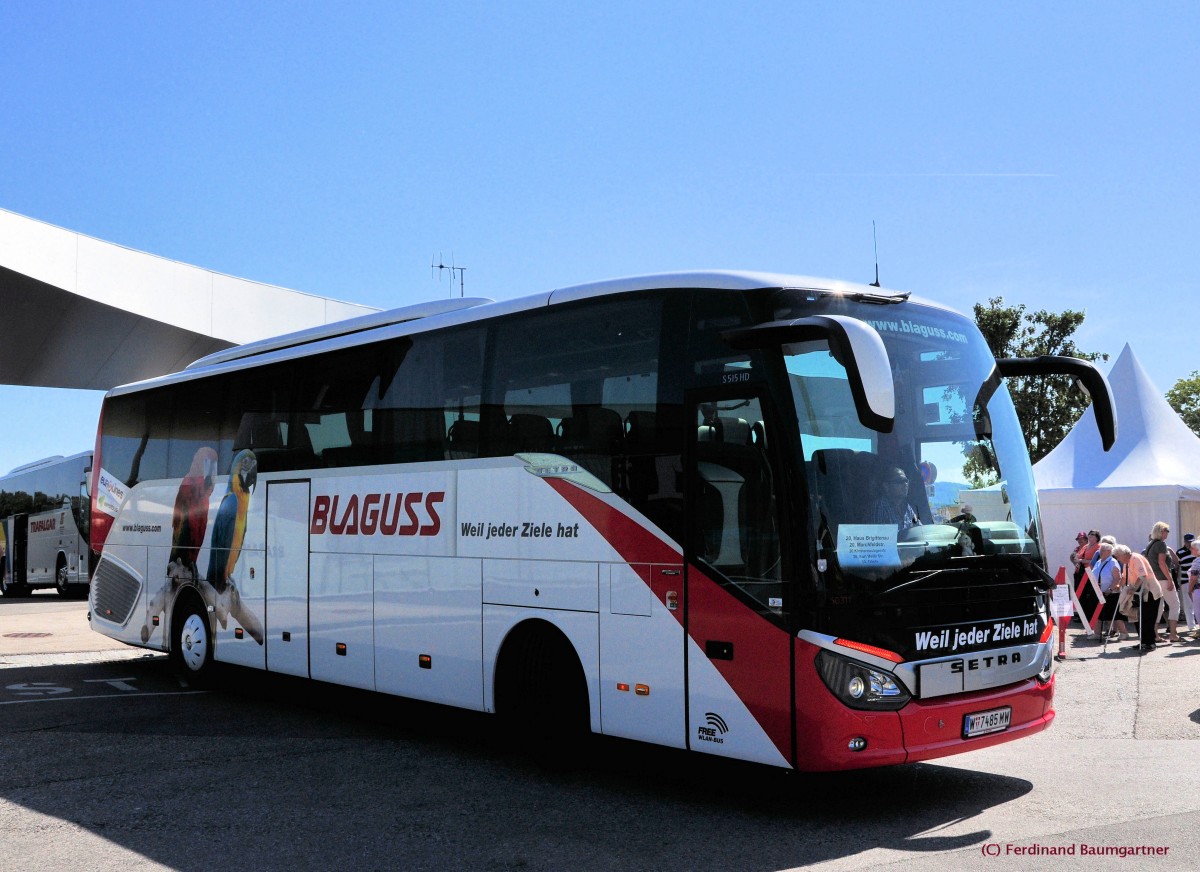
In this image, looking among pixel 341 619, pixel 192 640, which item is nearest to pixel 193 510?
pixel 192 640

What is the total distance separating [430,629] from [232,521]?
3.74 metres

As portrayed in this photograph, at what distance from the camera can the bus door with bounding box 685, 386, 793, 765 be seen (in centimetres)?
661

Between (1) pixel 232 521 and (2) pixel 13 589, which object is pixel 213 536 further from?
(2) pixel 13 589

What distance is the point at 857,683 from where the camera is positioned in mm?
6473

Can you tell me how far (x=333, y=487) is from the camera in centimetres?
1055

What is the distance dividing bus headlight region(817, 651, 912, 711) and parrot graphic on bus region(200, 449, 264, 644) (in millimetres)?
6930

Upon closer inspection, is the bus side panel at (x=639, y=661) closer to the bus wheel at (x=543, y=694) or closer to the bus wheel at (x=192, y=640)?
the bus wheel at (x=543, y=694)

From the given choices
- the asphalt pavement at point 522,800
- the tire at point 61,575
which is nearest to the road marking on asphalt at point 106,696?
the asphalt pavement at point 522,800

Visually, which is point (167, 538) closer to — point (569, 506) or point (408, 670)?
point (408, 670)

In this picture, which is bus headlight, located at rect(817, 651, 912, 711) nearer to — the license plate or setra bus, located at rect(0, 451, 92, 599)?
the license plate

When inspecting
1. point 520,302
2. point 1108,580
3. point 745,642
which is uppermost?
point 520,302

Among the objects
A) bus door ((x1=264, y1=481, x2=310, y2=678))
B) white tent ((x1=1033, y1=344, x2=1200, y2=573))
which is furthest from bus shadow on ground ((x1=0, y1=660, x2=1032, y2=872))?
white tent ((x1=1033, y1=344, x2=1200, y2=573))

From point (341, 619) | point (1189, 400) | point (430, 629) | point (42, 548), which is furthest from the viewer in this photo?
point (1189, 400)

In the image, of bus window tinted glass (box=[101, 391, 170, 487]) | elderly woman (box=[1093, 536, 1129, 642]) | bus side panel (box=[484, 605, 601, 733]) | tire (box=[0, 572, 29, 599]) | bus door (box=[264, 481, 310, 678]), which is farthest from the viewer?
tire (box=[0, 572, 29, 599])
